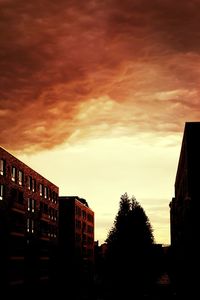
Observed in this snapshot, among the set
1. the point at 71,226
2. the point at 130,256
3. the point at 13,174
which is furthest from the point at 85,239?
the point at 13,174

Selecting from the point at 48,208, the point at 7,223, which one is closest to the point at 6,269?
the point at 7,223

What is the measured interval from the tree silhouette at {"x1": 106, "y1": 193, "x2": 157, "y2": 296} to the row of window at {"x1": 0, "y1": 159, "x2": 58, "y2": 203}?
1366cm

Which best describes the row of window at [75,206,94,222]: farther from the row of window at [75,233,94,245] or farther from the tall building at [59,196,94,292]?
the row of window at [75,233,94,245]

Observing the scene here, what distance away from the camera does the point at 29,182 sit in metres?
77.2

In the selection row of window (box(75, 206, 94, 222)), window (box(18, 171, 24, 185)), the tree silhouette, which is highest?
window (box(18, 171, 24, 185))

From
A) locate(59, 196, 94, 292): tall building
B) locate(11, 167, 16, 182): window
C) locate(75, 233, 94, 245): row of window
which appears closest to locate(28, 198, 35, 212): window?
locate(11, 167, 16, 182): window

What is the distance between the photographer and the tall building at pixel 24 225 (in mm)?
63219

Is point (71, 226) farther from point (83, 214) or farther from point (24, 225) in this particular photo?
point (24, 225)

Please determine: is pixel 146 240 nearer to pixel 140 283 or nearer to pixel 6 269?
pixel 140 283

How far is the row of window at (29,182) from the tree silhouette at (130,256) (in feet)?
44.8

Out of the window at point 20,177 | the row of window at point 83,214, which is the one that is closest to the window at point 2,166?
the window at point 20,177

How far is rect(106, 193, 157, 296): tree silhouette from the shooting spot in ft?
268

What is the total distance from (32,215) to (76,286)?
102 ft

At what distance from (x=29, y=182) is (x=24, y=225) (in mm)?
7093
